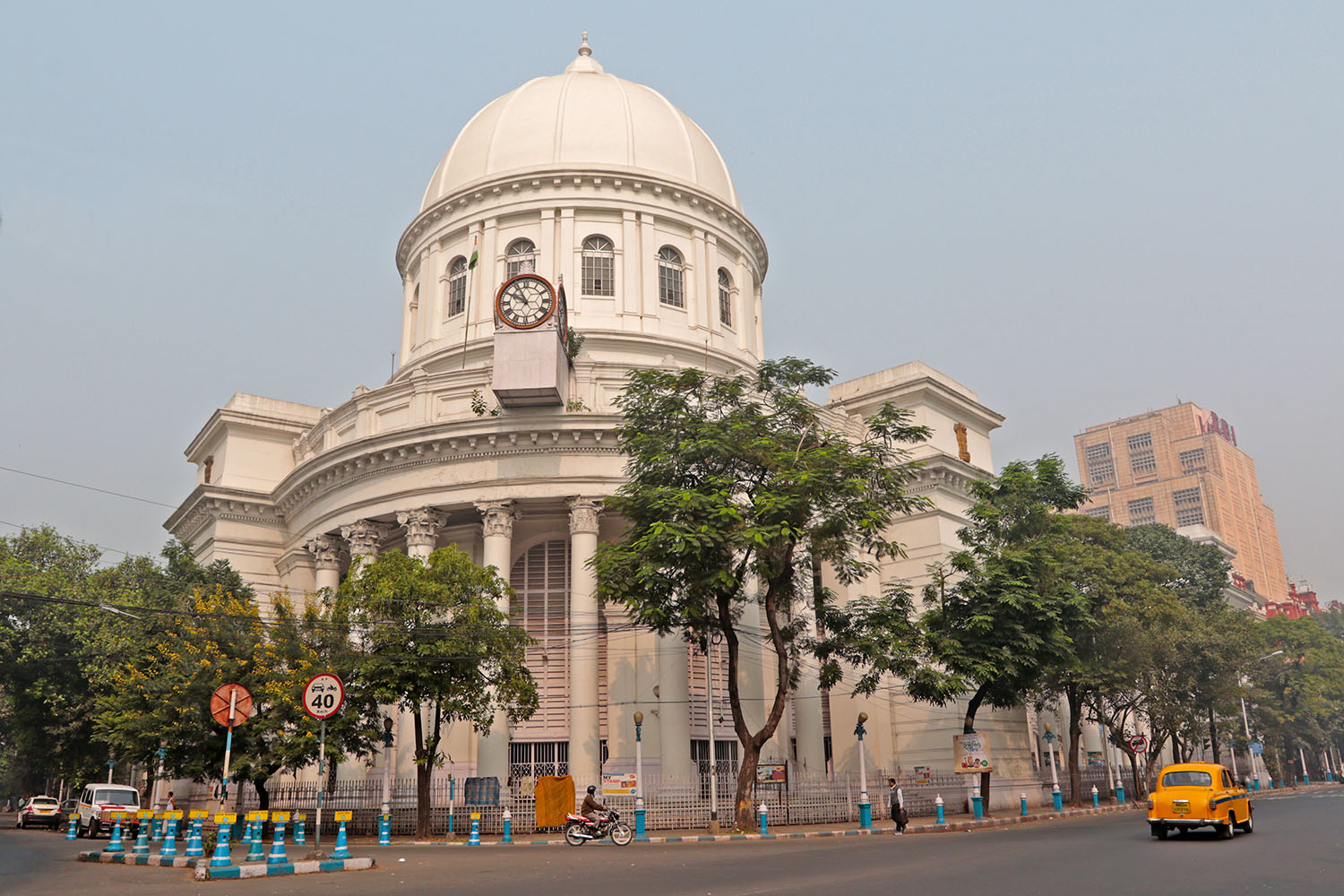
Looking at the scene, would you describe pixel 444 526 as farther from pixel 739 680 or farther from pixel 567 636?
pixel 739 680

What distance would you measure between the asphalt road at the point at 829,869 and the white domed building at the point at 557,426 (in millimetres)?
10479

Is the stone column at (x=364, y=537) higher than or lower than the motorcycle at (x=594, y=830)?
higher

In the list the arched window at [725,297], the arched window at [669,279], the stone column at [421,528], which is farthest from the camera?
the arched window at [725,297]

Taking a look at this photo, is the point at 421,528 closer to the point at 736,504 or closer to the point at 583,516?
the point at 583,516

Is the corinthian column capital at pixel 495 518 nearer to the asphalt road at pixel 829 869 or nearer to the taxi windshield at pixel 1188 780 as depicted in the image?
the asphalt road at pixel 829 869

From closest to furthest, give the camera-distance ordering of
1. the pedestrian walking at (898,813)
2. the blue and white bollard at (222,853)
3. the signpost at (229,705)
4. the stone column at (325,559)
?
the blue and white bollard at (222,853) < the signpost at (229,705) < the pedestrian walking at (898,813) < the stone column at (325,559)

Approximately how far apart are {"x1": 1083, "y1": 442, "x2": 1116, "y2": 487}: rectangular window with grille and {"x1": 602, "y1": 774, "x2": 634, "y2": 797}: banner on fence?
153 metres

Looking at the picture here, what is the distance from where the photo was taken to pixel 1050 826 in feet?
88.5

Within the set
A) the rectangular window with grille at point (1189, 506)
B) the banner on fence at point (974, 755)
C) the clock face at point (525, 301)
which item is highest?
the rectangular window with grille at point (1189, 506)

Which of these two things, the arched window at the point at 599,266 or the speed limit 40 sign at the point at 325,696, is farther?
the arched window at the point at 599,266

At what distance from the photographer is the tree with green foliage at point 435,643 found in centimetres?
2511

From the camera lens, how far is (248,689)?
87.7ft

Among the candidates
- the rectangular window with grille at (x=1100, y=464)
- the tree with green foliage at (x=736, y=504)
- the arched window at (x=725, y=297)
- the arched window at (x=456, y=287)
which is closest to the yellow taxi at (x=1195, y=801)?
the tree with green foliage at (x=736, y=504)

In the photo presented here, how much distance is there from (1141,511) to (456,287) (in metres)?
140
